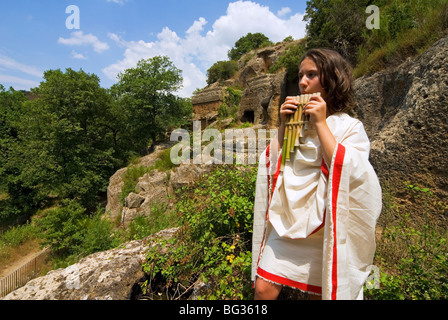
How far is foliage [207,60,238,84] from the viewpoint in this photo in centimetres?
3406

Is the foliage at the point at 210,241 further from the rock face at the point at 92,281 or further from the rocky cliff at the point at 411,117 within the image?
the rocky cliff at the point at 411,117

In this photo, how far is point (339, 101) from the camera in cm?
163

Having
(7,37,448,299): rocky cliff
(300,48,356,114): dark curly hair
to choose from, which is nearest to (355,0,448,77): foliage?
(7,37,448,299): rocky cliff

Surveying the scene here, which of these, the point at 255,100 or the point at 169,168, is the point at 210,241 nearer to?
the point at 169,168

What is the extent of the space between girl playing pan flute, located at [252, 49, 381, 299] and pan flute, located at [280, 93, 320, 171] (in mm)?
33

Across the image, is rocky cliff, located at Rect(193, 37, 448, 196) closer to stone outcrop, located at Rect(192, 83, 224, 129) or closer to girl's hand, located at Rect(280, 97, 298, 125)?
girl's hand, located at Rect(280, 97, 298, 125)

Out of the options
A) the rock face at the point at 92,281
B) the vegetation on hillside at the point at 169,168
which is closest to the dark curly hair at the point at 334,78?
the vegetation on hillside at the point at 169,168

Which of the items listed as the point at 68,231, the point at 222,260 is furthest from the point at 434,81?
the point at 68,231

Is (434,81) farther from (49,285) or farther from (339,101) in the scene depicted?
(49,285)

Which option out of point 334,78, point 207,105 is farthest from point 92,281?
point 207,105

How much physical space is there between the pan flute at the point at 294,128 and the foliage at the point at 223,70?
3420 cm

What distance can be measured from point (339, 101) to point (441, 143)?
2.87 metres

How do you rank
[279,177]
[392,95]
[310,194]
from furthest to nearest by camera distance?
[392,95] → [279,177] → [310,194]

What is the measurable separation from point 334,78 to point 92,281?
3253 millimetres
